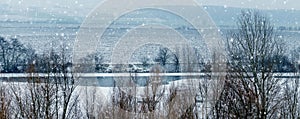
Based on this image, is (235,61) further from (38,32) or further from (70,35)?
(38,32)

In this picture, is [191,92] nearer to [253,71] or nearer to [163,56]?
[253,71]

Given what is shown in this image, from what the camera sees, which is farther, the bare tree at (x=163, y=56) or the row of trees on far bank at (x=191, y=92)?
the bare tree at (x=163, y=56)

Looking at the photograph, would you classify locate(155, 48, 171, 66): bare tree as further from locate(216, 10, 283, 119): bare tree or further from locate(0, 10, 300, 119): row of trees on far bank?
locate(216, 10, 283, 119): bare tree

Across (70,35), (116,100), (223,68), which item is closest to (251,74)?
(223,68)

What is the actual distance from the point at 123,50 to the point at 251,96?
8014 millimetres

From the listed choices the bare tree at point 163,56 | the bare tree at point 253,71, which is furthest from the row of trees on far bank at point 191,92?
the bare tree at point 163,56

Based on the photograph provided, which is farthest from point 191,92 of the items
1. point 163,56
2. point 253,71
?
point 163,56

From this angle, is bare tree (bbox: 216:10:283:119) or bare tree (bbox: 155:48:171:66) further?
bare tree (bbox: 155:48:171:66)

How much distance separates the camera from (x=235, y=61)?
19344mm

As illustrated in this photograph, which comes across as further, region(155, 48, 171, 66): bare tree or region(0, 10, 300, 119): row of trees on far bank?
region(155, 48, 171, 66): bare tree

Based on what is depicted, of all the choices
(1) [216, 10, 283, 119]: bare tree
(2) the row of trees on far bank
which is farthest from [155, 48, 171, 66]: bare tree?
(1) [216, 10, 283, 119]: bare tree

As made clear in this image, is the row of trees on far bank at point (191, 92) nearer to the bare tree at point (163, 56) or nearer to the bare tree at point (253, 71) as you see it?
the bare tree at point (253, 71)

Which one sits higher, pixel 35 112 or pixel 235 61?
pixel 235 61

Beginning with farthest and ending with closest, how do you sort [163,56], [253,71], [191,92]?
[163,56] < [191,92] < [253,71]
